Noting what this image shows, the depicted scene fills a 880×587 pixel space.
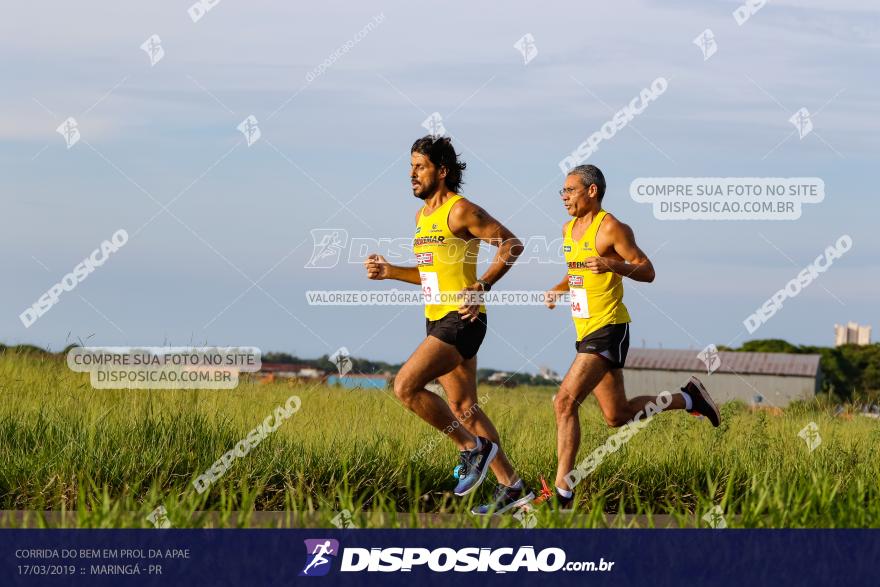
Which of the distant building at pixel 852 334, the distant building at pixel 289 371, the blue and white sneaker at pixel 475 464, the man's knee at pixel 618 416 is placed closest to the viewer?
the blue and white sneaker at pixel 475 464

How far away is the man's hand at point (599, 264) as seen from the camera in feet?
26.5

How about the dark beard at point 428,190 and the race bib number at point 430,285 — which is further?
the dark beard at point 428,190

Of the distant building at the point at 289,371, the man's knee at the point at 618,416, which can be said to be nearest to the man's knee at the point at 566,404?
the man's knee at the point at 618,416

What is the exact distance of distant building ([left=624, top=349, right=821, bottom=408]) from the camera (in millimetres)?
47094

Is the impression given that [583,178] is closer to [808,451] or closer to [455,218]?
[455,218]

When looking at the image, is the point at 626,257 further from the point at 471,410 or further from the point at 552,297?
the point at 471,410

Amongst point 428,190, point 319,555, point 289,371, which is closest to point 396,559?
point 319,555

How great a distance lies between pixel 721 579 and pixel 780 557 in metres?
0.50

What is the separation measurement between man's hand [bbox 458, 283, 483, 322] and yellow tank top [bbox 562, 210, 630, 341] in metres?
0.80

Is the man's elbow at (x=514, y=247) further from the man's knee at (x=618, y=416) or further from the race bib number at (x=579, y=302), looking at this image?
the man's knee at (x=618, y=416)

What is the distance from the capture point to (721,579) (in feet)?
21.1

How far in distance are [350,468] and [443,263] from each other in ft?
5.81

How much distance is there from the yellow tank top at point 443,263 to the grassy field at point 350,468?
135cm

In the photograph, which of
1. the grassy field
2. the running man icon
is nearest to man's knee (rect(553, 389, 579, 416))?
the grassy field
